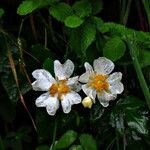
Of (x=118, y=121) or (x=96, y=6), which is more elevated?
(x=96, y=6)

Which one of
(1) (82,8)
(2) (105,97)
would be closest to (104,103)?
(2) (105,97)

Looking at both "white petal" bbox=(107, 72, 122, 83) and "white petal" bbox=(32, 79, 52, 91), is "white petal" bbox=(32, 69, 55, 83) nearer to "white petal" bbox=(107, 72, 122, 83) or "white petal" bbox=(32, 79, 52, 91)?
"white petal" bbox=(32, 79, 52, 91)

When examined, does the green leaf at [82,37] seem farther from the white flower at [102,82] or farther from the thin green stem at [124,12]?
the thin green stem at [124,12]

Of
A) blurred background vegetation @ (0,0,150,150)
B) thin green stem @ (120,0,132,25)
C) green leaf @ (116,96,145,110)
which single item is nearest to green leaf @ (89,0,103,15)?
blurred background vegetation @ (0,0,150,150)

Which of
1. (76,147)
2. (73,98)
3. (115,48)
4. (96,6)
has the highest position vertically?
(96,6)

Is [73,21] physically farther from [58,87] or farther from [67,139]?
[67,139]

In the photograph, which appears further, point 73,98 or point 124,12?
point 124,12

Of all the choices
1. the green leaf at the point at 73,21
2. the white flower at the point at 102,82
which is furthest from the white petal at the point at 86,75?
the green leaf at the point at 73,21
